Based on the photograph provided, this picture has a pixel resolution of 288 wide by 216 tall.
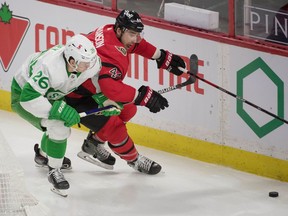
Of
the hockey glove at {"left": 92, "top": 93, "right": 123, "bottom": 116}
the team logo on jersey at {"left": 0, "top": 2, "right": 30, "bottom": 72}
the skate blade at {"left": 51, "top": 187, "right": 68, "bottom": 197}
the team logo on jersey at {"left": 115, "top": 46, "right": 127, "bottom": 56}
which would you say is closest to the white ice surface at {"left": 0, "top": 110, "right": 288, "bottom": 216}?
the skate blade at {"left": 51, "top": 187, "right": 68, "bottom": 197}

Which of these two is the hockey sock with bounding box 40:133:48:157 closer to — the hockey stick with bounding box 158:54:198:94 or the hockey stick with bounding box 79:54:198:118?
the hockey stick with bounding box 79:54:198:118

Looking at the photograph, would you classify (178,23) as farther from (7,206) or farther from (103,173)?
(7,206)

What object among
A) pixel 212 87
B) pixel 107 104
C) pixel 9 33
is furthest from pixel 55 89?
pixel 9 33

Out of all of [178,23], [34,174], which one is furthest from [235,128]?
[34,174]

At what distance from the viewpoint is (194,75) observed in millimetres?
7492

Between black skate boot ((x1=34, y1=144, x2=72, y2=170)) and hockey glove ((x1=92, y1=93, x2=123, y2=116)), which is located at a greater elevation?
hockey glove ((x1=92, y1=93, x2=123, y2=116))

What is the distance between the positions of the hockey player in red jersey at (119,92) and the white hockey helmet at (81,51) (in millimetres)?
232

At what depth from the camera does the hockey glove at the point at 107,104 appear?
7214mm

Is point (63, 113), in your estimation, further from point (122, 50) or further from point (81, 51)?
point (122, 50)

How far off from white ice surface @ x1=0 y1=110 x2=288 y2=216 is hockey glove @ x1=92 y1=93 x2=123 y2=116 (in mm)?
498

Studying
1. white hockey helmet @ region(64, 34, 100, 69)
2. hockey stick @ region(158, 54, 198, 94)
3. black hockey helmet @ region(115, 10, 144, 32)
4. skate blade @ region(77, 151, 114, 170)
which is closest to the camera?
white hockey helmet @ region(64, 34, 100, 69)

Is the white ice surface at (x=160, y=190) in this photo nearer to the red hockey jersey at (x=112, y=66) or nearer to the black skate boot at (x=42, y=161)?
the black skate boot at (x=42, y=161)

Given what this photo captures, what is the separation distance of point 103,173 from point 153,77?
79cm

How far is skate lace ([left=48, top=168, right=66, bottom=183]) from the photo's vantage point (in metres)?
7.20
